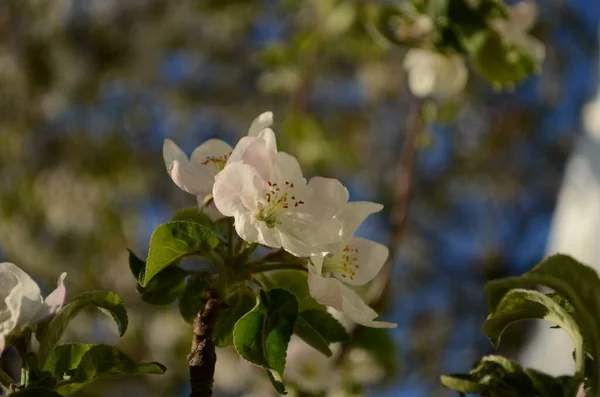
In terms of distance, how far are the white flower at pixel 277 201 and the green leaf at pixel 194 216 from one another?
0.13 ft

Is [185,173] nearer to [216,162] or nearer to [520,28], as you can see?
[216,162]

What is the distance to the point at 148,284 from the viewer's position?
45cm

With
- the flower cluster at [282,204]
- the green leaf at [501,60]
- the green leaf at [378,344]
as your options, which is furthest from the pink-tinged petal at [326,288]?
the green leaf at [378,344]

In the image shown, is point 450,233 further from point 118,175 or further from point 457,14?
point 457,14

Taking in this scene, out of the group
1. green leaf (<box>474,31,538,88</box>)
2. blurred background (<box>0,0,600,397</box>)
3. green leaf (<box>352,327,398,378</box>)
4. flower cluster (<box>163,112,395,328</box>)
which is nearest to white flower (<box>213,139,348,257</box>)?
flower cluster (<box>163,112,395,328</box>)

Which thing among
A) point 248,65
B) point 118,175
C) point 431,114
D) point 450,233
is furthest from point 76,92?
point 431,114

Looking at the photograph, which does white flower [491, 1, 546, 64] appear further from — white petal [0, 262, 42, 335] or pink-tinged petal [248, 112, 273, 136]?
white petal [0, 262, 42, 335]

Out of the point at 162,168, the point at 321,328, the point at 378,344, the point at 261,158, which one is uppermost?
the point at 261,158

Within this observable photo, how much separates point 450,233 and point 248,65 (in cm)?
127

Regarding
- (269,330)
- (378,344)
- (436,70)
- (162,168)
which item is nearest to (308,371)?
(378,344)

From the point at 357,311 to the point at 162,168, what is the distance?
3.20 metres

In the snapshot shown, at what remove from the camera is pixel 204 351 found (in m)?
0.41

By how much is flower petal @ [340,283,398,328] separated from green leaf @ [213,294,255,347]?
0.20 feet

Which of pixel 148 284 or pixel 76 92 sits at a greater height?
pixel 148 284
